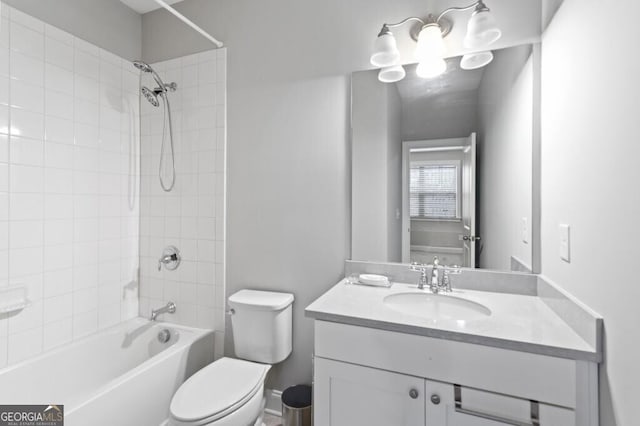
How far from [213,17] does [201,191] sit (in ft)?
3.86

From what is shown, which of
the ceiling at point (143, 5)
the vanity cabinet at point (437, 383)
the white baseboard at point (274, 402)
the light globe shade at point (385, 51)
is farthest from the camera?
the ceiling at point (143, 5)

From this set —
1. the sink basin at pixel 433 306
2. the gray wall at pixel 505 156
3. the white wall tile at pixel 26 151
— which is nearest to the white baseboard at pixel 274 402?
the sink basin at pixel 433 306

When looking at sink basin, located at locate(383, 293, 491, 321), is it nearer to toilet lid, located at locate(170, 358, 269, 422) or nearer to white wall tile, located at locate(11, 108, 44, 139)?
toilet lid, located at locate(170, 358, 269, 422)

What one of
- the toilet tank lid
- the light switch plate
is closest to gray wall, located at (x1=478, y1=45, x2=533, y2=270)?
the light switch plate

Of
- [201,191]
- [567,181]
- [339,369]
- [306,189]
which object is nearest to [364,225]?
[306,189]

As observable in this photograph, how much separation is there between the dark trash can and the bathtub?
62cm

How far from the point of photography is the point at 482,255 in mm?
1500

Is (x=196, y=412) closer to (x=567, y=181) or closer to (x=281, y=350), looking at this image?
(x=281, y=350)

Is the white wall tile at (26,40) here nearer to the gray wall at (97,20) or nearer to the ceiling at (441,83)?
the gray wall at (97,20)

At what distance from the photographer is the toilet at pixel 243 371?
1.29 metres

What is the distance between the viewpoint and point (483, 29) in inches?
52.2

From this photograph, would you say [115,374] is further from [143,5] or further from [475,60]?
[475,60]

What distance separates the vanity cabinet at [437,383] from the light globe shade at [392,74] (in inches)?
49.2

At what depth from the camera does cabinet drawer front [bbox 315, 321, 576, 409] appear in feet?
3.04
